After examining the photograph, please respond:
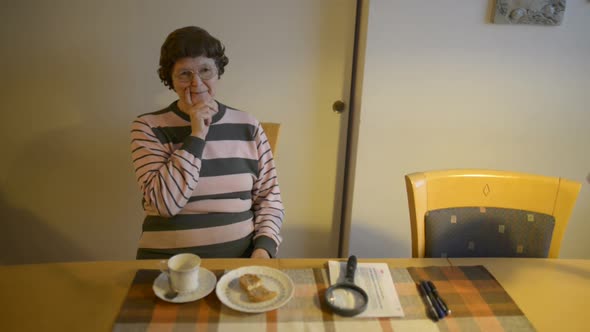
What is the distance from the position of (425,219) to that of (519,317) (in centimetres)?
36

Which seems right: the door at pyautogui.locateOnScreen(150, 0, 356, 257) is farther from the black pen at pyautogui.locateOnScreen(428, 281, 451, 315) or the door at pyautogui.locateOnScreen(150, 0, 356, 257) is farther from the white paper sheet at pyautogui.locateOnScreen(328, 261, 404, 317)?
the black pen at pyautogui.locateOnScreen(428, 281, 451, 315)

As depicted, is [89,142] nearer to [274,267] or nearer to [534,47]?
[274,267]

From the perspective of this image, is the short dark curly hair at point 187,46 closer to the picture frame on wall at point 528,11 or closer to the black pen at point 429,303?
the black pen at point 429,303

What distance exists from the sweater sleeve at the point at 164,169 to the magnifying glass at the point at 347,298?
49cm

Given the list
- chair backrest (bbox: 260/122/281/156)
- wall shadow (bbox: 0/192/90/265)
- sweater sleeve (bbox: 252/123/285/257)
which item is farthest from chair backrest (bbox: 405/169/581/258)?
wall shadow (bbox: 0/192/90/265)

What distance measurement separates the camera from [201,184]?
1240mm

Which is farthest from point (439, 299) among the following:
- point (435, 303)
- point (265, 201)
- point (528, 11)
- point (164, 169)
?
point (528, 11)

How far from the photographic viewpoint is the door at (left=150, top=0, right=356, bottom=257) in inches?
69.0

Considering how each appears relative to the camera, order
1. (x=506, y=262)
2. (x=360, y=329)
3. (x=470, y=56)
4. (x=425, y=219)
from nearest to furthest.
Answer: (x=360, y=329) < (x=506, y=262) < (x=425, y=219) < (x=470, y=56)

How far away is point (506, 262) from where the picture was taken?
3.55ft

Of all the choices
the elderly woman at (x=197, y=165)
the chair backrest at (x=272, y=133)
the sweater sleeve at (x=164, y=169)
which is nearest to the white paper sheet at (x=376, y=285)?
the elderly woman at (x=197, y=165)

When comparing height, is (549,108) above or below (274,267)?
above

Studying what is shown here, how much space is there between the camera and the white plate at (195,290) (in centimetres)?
87

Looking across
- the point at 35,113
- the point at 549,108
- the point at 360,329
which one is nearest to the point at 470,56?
the point at 549,108
